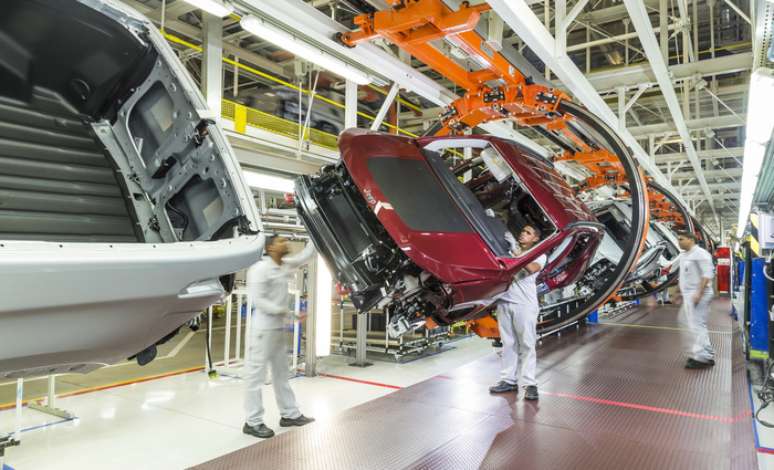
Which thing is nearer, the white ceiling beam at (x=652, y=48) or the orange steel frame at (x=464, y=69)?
the orange steel frame at (x=464, y=69)

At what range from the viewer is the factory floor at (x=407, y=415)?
335 cm

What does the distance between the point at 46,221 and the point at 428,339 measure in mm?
6647

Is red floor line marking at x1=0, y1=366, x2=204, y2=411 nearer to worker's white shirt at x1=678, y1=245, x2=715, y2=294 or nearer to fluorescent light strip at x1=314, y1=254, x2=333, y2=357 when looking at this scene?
fluorescent light strip at x1=314, y1=254, x2=333, y2=357

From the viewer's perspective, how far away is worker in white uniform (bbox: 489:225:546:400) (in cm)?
441

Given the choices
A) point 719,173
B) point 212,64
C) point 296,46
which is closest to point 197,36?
point 212,64

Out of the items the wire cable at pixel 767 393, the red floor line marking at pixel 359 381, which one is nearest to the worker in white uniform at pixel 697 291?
the wire cable at pixel 767 393

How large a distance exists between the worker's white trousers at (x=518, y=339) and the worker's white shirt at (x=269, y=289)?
6.19ft

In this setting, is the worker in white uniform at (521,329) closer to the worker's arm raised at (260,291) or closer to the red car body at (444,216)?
the red car body at (444,216)

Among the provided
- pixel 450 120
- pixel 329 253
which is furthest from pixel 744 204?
pixel 329 253

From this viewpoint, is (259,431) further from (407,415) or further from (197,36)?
(197,36)

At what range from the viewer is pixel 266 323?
4285 millimetres

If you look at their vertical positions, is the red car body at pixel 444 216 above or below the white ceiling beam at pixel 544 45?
below

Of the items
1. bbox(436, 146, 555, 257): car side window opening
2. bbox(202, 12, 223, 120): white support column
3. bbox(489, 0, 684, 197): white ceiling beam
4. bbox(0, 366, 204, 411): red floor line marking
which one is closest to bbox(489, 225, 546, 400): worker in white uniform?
bbox(436, 146, 555, 257): car side window opening

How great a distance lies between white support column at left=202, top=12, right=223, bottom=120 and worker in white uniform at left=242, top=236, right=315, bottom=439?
1553 millimetres
